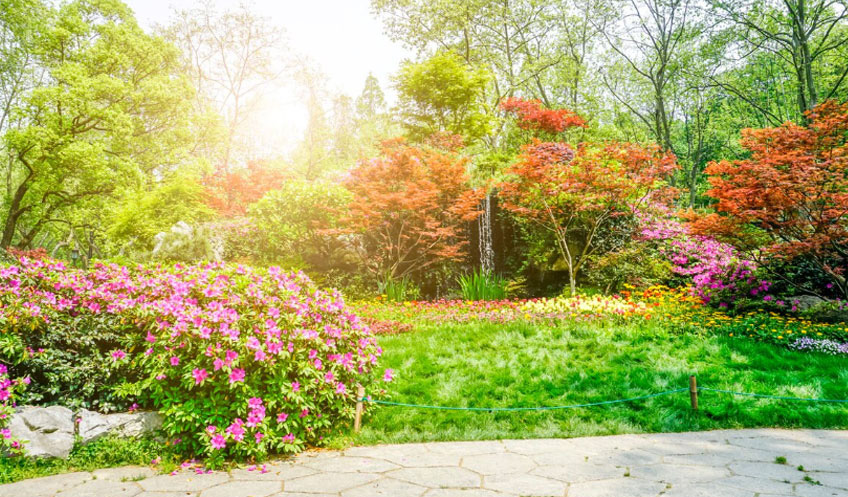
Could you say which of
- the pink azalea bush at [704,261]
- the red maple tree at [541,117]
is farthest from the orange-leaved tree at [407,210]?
the red maple tree at [541,117]

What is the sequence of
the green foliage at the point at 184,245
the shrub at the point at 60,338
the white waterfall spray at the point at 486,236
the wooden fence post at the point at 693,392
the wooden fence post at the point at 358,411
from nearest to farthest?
the shrub at the point at 60,338 → the wooden fence post at the point at 358,411 → the wooden fence post at the point at 693,392 → the green foliage at the point at 184,245 → the white waterfall spray at the point at 486,236

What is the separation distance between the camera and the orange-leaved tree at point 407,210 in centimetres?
1013

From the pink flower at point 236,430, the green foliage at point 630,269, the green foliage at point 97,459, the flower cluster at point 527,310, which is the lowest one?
the green foliage at point 97,459

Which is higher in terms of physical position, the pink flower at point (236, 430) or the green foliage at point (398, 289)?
the green foliage at point (398, 289)

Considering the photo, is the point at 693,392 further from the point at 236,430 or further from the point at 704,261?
the point at 704,261

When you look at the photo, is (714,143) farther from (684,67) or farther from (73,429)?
(73,429)

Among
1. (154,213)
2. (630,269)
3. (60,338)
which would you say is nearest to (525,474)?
(60,338)

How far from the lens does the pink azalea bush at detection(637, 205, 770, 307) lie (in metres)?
8.08

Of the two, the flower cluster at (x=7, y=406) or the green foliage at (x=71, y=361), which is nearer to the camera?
the flower cluster at (x=7, y=406)

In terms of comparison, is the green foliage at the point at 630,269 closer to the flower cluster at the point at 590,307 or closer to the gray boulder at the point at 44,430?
the flower cluster at the point at 590,307

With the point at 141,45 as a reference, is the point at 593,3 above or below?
above

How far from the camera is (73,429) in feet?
11.6

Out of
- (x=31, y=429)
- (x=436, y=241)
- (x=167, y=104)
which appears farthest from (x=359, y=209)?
(x=167, y=104)

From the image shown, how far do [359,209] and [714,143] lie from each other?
60.8 ft
